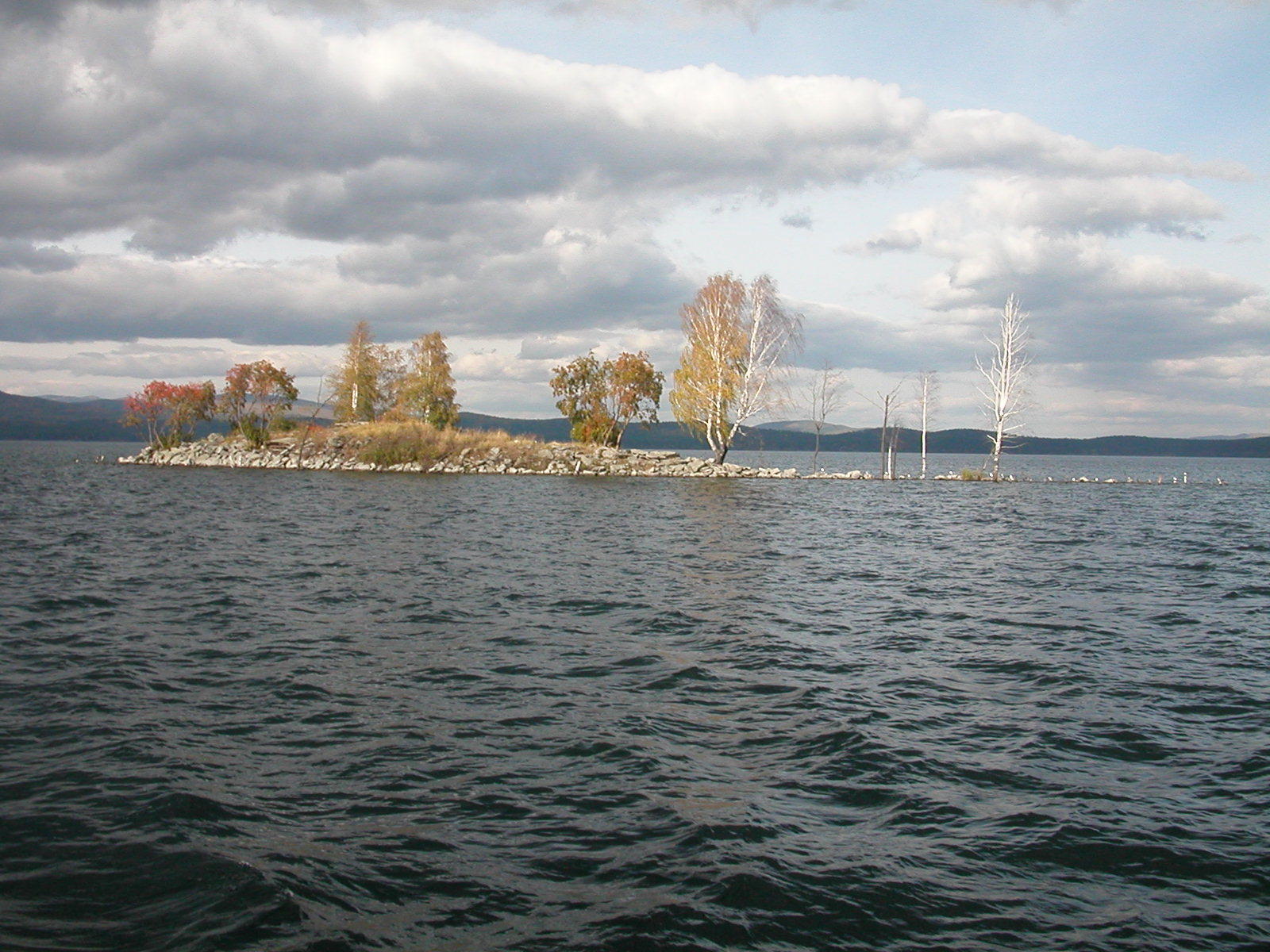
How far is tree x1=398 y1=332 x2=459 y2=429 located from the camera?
277ft

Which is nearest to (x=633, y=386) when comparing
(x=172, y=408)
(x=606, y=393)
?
(x=606, y=393)

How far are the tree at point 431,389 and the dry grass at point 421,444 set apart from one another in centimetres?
281

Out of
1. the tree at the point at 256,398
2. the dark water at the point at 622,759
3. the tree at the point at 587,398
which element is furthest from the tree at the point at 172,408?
the dark water at the point at 622,759

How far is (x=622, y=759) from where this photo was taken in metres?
9.77

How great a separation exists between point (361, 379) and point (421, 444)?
17895mm

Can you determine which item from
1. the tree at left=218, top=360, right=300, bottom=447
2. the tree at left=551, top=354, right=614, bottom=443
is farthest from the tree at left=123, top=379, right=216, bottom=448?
the tree at left=551, top=354, right=614, bottom=443

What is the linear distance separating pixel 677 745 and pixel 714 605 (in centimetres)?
891

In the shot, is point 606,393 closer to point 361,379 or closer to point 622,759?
point 361,379

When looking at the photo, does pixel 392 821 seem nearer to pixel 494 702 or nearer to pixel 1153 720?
pixel 494 702

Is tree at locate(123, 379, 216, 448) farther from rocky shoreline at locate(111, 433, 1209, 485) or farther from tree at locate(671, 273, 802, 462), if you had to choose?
tree at locate(671, 273, 802, 462)

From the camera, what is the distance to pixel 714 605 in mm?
19078

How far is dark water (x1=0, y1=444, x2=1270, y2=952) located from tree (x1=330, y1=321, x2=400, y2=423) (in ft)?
226

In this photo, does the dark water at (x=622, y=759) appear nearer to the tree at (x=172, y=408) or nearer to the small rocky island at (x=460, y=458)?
the small rocky island at (x=460, y=458)

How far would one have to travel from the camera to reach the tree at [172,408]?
86688 mm
